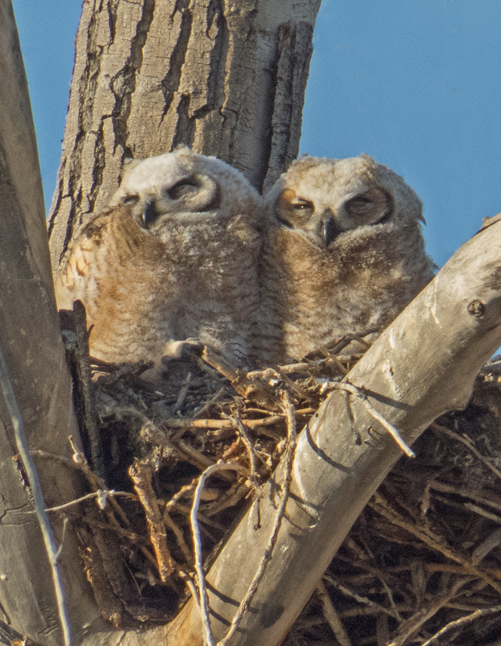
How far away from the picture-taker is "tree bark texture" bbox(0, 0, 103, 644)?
4.26ft

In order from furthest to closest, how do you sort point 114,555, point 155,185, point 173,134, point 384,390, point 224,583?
point 173,134
point 155,185
point 114,555
point 224,583
point 384,390

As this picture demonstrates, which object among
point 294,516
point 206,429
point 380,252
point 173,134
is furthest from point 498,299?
point 173,134

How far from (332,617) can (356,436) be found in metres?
0.61

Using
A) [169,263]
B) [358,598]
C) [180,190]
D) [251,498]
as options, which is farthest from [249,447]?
[180,190]

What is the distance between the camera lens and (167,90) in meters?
2.63

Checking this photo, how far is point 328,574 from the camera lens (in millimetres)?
1712

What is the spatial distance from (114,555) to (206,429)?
1.10 ft

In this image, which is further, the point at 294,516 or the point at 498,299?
the point at 294,516

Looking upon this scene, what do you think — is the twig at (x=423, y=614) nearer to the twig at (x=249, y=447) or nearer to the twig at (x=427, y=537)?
the twig at (x=427, y=537)

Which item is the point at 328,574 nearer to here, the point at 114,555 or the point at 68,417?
the point at 114,555

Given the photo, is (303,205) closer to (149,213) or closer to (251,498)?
(149,213)

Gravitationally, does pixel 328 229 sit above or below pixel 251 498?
above

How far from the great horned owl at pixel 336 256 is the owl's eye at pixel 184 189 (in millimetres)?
289

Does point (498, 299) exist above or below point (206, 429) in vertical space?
above
